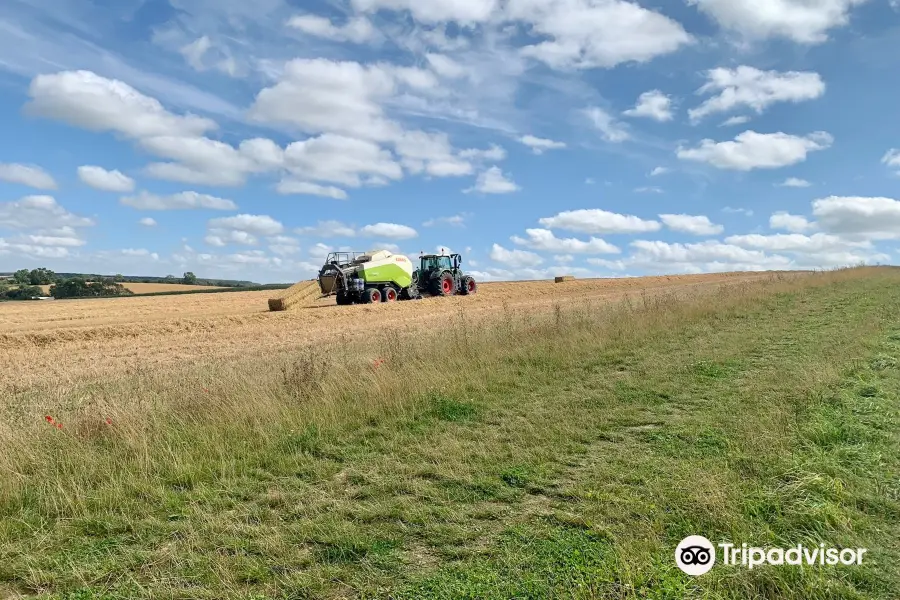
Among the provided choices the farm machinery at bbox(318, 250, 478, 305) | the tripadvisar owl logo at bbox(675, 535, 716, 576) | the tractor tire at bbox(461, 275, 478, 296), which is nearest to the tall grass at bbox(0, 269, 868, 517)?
the tripadvisar owl logo at bbox(675, 535, 716, 576)

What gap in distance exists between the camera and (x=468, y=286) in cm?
3325

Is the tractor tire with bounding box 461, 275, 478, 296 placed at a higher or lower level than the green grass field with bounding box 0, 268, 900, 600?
higher

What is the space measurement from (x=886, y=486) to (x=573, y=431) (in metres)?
2.57

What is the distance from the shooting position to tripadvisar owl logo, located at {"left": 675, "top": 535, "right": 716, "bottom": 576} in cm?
311

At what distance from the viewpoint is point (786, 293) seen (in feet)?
76.4

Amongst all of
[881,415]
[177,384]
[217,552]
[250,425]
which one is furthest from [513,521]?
[177,384]

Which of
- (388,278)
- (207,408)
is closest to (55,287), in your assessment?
(388,278)

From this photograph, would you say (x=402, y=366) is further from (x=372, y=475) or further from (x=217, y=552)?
(x=217, y=552)

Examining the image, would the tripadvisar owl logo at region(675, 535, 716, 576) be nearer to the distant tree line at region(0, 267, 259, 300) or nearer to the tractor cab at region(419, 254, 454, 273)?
the tractor cab at region(419, 254, 454, 273)

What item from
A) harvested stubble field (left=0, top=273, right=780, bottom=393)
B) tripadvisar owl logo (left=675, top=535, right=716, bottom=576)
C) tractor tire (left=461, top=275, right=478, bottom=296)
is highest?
tractor tire (left=461, top=275, right=478, bottom=296)

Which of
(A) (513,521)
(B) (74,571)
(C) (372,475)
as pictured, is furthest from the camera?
(C) (372,475)

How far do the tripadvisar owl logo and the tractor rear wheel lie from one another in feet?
97.1

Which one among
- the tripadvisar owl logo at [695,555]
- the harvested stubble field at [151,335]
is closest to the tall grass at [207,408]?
the harvested stubble field at [151,335]

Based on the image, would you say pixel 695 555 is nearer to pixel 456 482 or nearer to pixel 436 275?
pixel 456 482
